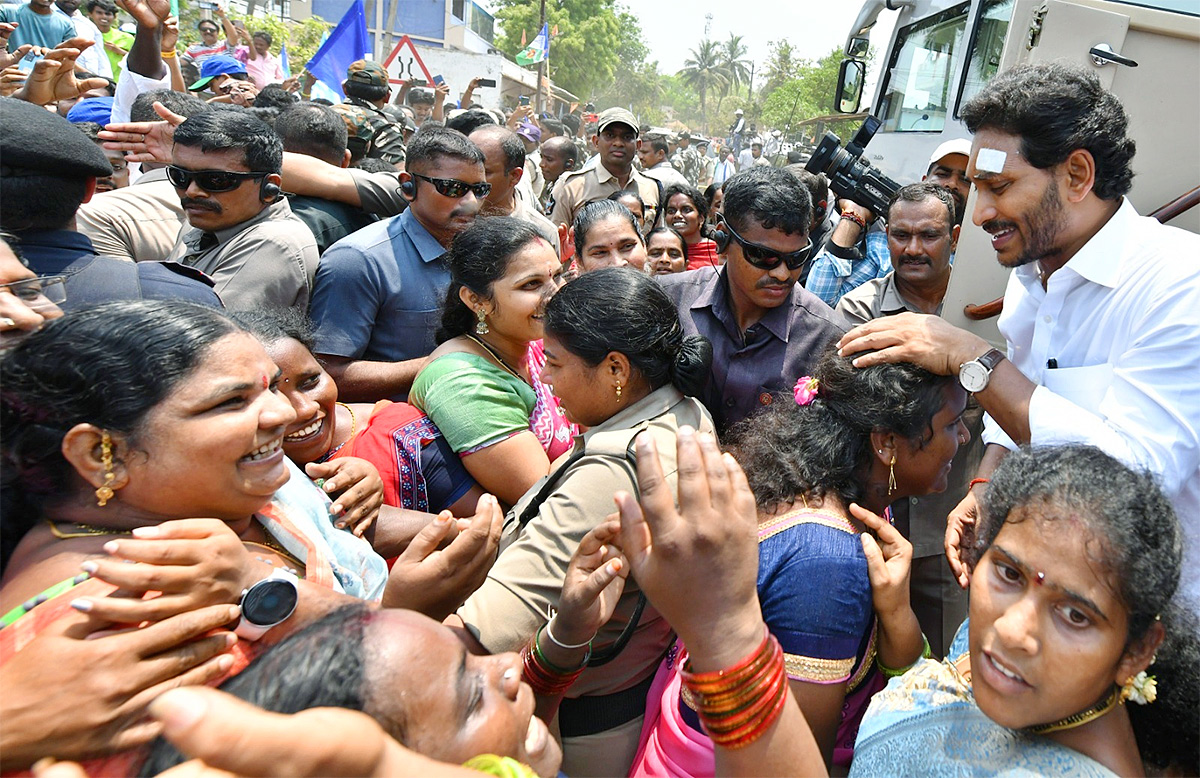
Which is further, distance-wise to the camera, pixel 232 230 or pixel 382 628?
pixel 232 230

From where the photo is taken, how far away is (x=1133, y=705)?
4.75ft

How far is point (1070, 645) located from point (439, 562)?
48.5 inches

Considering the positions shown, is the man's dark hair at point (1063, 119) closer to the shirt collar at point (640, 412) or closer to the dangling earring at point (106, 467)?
the shirt collar at point (640, 412)

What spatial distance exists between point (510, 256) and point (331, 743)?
215cm

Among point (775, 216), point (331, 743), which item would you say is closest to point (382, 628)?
point (331, 743)

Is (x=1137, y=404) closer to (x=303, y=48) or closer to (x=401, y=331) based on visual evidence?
(x=401, y=331)

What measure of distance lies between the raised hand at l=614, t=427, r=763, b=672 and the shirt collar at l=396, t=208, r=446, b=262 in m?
A: 2.41

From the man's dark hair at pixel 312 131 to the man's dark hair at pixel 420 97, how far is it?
6.74 meters

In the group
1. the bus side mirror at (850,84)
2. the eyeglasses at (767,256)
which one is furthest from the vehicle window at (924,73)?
the eyeglasses at (767,256)

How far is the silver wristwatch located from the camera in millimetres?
2070

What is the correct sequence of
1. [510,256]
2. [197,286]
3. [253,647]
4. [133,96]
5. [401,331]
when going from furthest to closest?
[133,96]
[401,331]
[510,256]
[197,286]
[253,647]

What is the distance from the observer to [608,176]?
19.8 ft

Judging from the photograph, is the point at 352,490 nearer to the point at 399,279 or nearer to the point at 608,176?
the point at 399,279

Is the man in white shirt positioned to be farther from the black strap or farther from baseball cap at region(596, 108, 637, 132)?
baseball cap at region(596, 108, 637, 132)
